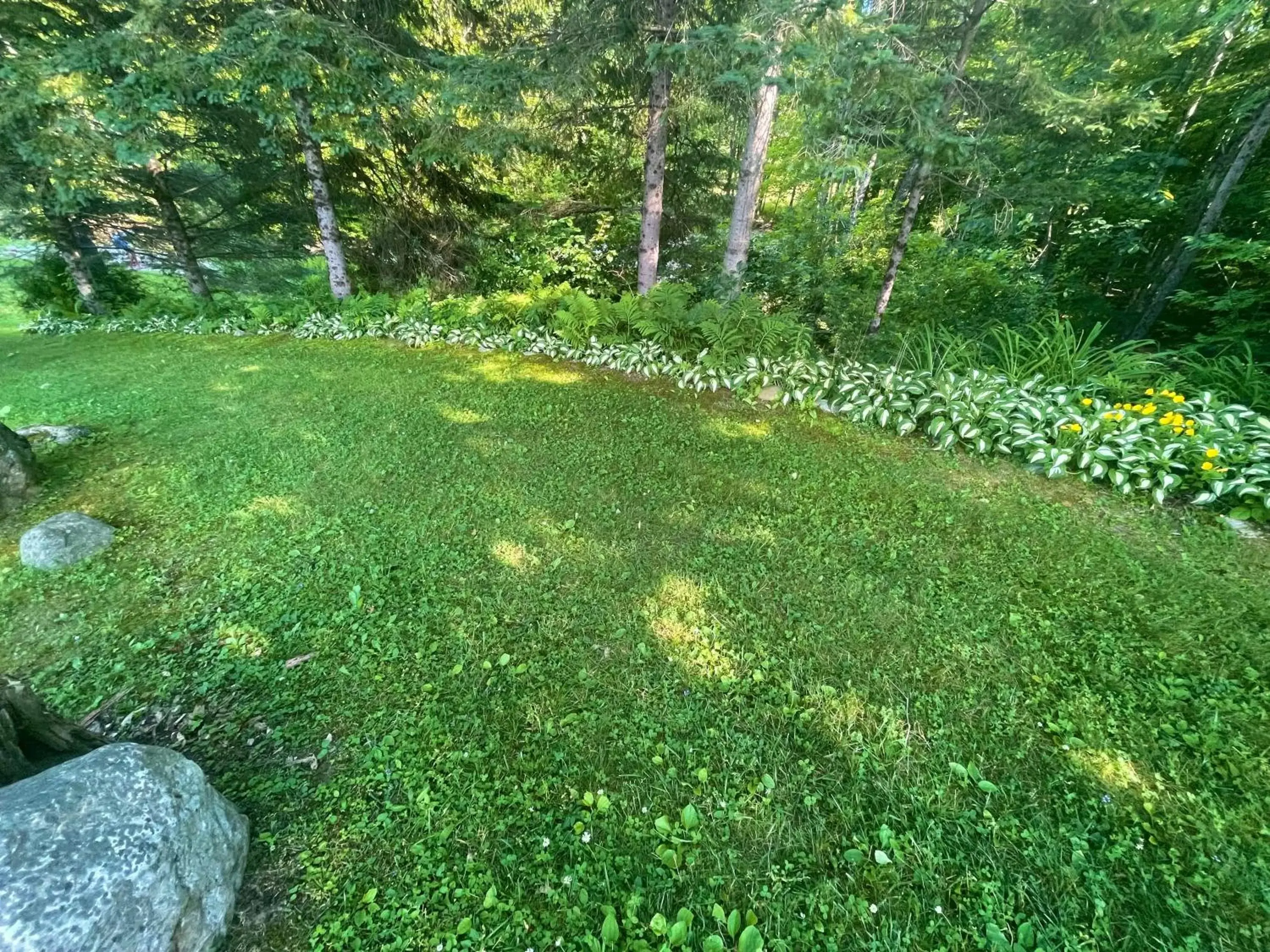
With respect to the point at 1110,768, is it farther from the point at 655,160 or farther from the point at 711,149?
the point at 711,149

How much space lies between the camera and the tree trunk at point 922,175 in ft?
12.2

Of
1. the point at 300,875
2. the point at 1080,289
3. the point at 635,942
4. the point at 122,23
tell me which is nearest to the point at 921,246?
the point at 1080,289

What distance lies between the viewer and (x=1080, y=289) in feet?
20.4

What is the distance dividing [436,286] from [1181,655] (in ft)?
29.4

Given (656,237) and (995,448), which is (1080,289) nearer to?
(995,448)

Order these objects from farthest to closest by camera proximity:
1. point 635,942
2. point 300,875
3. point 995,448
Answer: point 995,448
point 300,875
point 635,942

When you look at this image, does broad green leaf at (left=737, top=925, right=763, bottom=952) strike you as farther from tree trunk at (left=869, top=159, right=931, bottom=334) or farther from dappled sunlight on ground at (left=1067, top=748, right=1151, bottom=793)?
tree trunk at (left=869, top=159, right=931, bottom=334)

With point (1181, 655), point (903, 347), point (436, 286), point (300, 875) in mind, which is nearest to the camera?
point (300, 875)

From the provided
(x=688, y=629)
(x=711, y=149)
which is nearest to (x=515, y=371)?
(x=688, y=629)

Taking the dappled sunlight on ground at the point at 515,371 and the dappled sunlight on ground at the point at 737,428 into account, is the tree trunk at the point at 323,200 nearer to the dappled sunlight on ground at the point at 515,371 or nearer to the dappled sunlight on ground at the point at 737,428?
the dappled sunlight on ground at the point at 515,371

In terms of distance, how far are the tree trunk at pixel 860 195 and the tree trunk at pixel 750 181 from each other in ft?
3.59

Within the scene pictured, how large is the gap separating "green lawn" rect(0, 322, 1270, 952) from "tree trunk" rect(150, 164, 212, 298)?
23.3 ft

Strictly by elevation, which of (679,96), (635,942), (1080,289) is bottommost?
(635,942)

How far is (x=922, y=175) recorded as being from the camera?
13.6 ft
